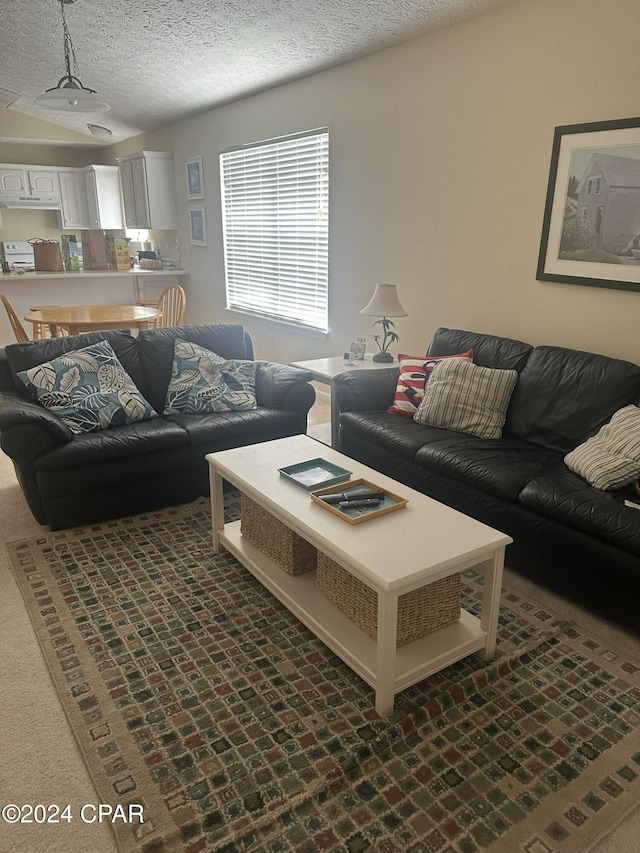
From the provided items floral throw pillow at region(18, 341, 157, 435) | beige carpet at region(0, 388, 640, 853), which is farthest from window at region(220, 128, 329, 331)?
beige carpet at region(0, 388, 640, 853)

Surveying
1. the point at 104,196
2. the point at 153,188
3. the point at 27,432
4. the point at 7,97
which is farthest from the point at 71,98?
the point at 104,196

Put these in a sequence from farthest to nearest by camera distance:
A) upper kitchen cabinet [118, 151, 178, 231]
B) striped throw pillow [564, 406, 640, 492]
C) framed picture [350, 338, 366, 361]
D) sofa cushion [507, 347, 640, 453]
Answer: upper kitchen cabinet [118, 151, 178, 231] → framed picture [350, 338, 366, 361] → sofa cushion [507, 347, 640, 453] → striped throw pillow [564, 406, 640, 492]

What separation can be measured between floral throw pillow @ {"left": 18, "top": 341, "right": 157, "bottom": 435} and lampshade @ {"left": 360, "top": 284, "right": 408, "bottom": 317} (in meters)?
1.47

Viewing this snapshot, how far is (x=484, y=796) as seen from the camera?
1.58 metres

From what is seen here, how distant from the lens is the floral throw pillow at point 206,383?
346cm

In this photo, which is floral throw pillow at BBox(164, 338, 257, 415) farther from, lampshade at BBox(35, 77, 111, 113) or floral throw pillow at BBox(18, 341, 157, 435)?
lampshade at BBox(35, 77, 111, 113)

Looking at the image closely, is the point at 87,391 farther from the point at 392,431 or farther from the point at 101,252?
the point at 101,252

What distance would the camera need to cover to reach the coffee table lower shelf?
1.86m

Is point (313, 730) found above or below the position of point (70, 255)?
below

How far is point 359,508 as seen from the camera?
2.17m

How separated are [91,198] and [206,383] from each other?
603 centimetres

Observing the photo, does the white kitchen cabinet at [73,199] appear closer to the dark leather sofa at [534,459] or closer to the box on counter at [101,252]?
the box on counter at [101,252]

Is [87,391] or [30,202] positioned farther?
[30,202]

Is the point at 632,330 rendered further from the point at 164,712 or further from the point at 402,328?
the point at 164,712
